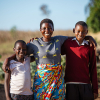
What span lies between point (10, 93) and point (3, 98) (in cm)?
200

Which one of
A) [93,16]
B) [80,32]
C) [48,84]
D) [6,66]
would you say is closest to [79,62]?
[80,32]

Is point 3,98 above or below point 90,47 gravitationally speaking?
below

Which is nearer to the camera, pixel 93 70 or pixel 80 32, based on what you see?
pixel 80 32

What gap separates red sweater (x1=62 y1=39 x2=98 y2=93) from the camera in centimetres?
226

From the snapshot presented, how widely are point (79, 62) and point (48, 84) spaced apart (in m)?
0.56

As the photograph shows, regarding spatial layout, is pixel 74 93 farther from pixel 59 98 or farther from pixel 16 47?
pixel 16 47

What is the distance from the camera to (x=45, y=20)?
2.24m

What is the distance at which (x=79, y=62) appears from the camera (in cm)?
226

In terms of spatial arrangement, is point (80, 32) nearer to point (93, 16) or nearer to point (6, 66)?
point (6, 66)

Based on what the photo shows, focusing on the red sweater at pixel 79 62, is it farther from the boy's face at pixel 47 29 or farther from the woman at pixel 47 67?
the boy's face at pixel 47 29

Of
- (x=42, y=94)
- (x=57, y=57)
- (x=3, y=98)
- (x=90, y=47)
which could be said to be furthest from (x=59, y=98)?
(x=3, y=98)

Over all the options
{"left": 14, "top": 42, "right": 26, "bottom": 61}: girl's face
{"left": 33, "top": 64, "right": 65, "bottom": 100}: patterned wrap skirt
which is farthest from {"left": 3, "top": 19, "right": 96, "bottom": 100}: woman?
{"left": 14, "top": 42, "right": 26, "bottom": 61}: girl's face

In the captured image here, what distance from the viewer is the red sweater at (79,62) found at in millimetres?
2262

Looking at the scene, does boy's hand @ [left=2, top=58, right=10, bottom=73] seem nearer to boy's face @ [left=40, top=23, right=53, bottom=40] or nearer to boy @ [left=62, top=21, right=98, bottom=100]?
boy's face @ [left=40, top=23, right=53, bottom=40]
